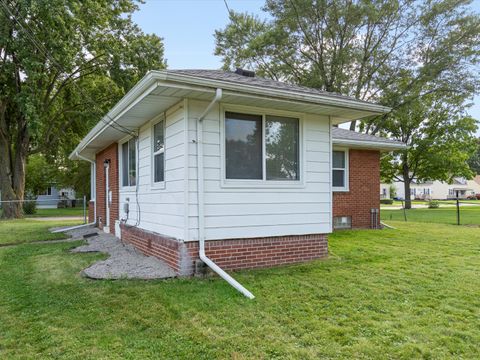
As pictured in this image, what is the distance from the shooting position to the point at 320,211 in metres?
6.09

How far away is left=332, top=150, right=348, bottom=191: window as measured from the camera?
412 inches

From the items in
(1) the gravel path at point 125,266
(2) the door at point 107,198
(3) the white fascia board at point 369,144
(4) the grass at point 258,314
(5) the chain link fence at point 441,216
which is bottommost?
(5) the chain link fence at point 441,216

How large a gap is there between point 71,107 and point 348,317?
20512 millimetres

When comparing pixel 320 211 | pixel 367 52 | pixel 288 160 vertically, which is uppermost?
pixel 367 52

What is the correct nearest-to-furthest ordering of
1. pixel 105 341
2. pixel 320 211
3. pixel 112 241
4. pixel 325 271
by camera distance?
pixel 105 341, pixel 325 271, pixel 320 211, pixel 112 241

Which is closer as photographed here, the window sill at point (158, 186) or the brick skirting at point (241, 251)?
the brick skirting at point (241, 251)

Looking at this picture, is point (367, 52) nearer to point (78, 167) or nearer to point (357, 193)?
point (357, 193)

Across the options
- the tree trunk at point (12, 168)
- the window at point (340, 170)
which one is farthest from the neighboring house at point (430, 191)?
the tree trunk at point (12, 168)

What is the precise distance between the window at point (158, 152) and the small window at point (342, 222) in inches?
248

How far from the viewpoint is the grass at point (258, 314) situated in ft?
9.31

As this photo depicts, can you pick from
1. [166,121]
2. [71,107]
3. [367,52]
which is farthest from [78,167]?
[166,121]

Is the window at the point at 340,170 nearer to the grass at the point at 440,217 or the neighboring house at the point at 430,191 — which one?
the grass at the point at 440,217

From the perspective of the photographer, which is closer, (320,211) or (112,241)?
(320,211)

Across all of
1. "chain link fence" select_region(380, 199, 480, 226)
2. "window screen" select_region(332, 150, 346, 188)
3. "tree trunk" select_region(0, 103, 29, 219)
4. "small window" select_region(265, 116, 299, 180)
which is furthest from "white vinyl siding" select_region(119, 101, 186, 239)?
"tree trunk" select_region(0, 103, 29, 219)
